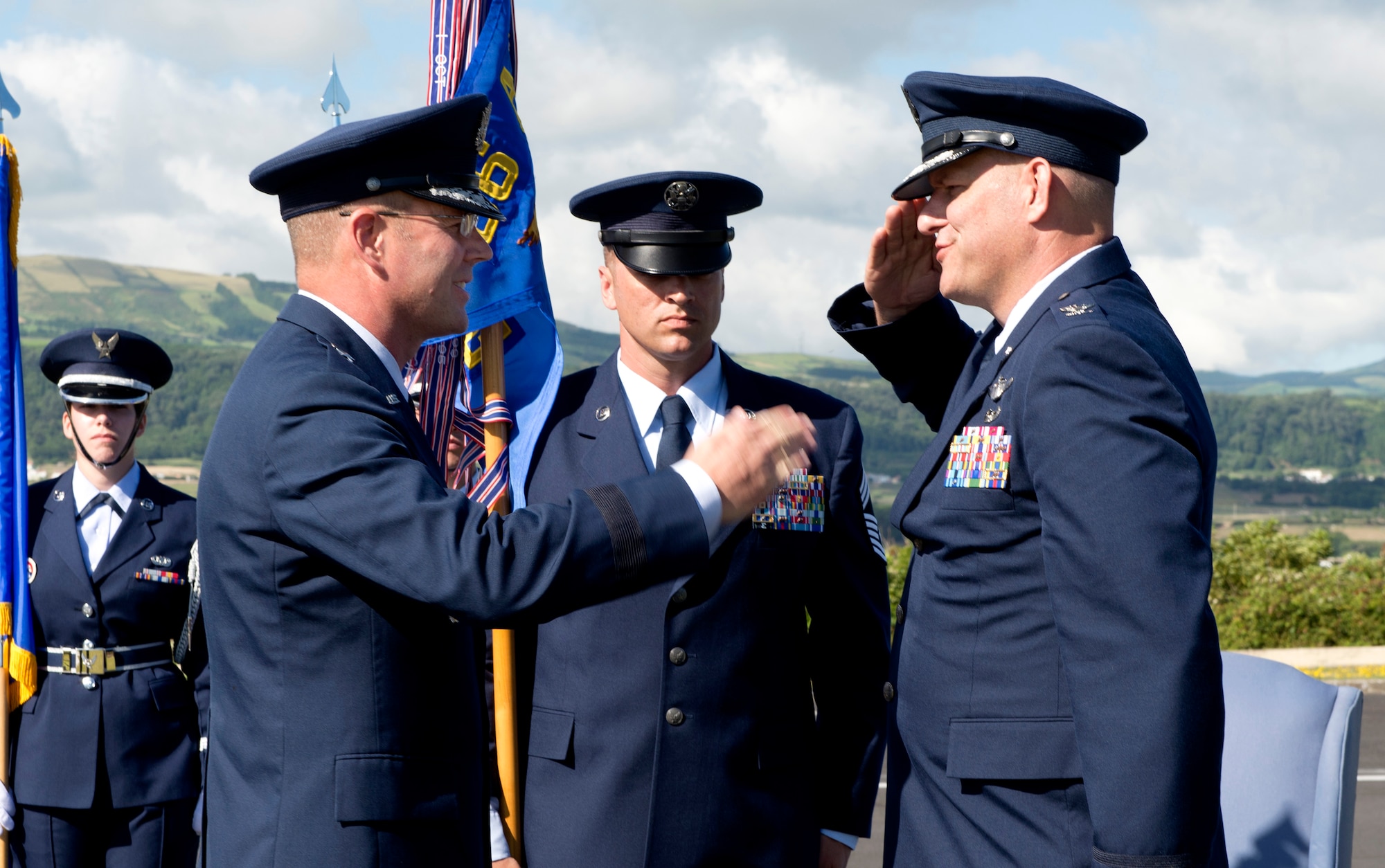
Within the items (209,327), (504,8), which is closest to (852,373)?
(209,327)

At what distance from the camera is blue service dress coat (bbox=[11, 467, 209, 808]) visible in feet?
13.6

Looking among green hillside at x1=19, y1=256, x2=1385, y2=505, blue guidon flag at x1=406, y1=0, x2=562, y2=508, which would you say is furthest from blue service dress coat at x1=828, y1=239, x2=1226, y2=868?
green hillside at x1=19, y1=256, x2=1385, y2=505

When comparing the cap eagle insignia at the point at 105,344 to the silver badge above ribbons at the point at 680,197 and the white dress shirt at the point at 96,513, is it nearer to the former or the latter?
the white dress shirt at the point at 96,513

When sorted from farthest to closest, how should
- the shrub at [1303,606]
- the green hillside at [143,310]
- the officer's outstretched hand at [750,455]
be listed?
the green hillside at [143,310], the shrub at [1303,606], the officer's outstretched hand at [750,455]

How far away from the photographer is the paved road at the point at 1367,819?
630 centimetres

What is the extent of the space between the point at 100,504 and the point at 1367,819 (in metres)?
6.67

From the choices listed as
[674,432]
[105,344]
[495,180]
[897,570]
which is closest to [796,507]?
[674,432]

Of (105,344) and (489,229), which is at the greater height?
(489,229)

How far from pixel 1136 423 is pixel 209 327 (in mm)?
201601

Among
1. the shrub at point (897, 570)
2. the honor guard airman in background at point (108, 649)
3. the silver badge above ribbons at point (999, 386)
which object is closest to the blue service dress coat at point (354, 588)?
the silver badge above ribbons at point (999, 386)

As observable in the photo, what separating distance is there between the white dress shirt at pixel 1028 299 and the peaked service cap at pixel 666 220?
1008mm

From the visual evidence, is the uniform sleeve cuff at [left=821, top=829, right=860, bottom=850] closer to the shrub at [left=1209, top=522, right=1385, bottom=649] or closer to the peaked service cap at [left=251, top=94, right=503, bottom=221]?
the peaked service cap at [left=251, top=94, right=503, bottom=221]

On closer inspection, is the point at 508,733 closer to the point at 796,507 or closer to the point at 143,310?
the point at 796,507

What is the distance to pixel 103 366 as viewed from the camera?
4426mm
